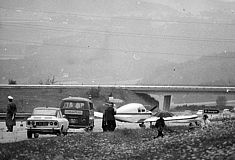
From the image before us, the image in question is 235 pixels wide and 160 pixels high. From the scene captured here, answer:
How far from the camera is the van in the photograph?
129ft

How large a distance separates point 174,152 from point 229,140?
1.89m

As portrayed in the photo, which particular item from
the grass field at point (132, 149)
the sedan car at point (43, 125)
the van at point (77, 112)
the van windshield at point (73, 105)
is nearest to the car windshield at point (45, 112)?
the sedan car at point (43, 125)

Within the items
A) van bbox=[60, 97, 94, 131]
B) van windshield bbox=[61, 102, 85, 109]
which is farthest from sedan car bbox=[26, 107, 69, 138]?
van windshield bbox=[61, 102, 85, 109]

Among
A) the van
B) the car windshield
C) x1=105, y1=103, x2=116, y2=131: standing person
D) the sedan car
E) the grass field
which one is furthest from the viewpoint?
the van

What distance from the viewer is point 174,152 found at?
20938mm

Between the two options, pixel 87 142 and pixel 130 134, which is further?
pixel 130 134

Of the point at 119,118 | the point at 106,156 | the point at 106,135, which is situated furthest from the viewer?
the point at 119,118

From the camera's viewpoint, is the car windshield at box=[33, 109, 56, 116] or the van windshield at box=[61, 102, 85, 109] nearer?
the car windshield at box=[33, 109, 56, 116]

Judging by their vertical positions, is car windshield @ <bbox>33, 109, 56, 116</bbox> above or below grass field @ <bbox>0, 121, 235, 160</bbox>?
above

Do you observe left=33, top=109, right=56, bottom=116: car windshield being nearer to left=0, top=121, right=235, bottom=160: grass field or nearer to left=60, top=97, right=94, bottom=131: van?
left=0, top=121, right=235, bottom=160: grass field

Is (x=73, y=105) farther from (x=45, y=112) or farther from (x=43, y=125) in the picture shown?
(x=43, y=125)

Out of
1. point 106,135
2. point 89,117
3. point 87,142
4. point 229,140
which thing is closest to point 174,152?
point 229,140

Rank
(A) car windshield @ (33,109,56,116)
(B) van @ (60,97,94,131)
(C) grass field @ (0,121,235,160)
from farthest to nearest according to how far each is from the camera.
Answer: (B) van @ (60,97,94,131) → (A) car windshield @ (33,109,56,116) → (C) grass field @ (0,121,235,160)

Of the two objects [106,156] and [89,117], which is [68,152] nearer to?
[106,156]
